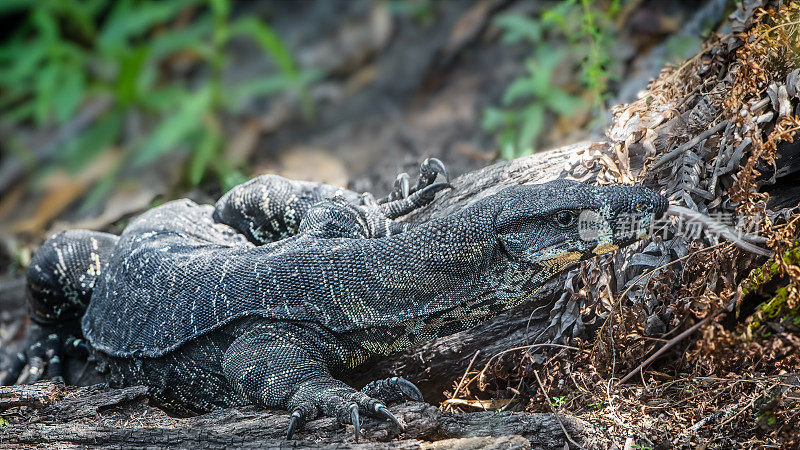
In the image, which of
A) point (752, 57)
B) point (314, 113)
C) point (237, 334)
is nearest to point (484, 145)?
point (314, 113)

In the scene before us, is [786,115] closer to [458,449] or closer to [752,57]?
[752,57]

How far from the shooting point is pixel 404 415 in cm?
352

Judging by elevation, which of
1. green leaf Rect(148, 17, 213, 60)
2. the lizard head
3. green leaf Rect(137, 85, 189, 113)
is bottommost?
the lizard head

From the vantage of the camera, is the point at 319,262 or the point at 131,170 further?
the point at 131,170

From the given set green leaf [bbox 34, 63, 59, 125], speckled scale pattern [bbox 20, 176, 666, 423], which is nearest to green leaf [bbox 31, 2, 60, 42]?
green leaf [bbox 34, 63, 59, 125]

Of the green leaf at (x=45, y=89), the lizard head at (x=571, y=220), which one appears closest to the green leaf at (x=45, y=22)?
the green leaf at (x=45, y=89)

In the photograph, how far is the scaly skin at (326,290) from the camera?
367 centimetres

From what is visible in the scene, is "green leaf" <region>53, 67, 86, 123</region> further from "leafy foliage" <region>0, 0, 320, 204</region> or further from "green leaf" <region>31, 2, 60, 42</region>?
"green leaf" <region>31, 2, 60, 42</region>

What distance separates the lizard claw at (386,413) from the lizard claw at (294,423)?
406 mm

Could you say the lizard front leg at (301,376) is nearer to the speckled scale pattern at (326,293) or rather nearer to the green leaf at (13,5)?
the speckled scale pattern at (326,293)

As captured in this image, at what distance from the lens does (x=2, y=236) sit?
824cm

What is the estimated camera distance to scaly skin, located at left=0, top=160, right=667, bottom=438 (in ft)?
12.1

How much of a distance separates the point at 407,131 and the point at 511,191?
19.9 feet

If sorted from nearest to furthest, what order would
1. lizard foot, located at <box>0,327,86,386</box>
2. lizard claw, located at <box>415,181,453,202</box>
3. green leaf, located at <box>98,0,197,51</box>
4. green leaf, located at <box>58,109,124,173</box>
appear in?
1. lizard claw, located at <box>415,181,453,202</box>
2. lizard foot, located at <box>0,327,86,386</box>
3. green leaf, located at <box>98,0,197,51</box>
4. green leaf, located at <box>58,109,124,173</box>
